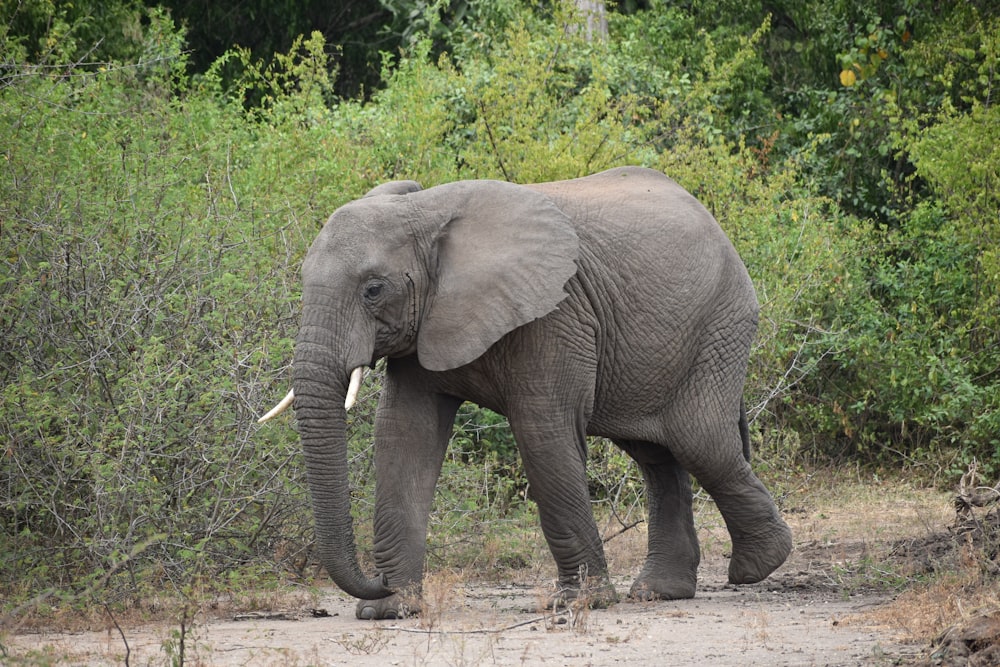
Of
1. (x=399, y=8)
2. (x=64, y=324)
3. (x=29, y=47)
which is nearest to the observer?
(x=64, y=324)

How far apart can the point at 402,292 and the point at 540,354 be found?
Answer: 0.74 m

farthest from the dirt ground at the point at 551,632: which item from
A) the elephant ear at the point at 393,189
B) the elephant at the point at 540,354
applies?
the elephant ear at the point at 393,189

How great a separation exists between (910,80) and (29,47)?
894cm

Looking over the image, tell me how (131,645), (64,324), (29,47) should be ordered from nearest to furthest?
(131,645), (64,324), (29,47)

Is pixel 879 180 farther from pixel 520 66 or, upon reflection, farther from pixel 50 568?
pixel 50 568

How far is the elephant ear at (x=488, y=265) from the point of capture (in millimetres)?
7219

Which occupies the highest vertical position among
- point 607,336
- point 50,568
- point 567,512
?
point 607,336

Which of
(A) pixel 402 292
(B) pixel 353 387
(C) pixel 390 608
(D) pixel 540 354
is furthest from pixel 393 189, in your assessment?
(C) pixel 390 608

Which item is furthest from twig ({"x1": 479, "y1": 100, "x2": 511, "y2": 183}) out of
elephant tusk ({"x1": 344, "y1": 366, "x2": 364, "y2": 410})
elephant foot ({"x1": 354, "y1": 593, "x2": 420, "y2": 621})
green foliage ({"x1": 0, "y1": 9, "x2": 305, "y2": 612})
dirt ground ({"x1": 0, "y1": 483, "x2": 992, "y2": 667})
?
elephant foot ({"x1": 354, "y1": 593, "x2": 420, "y2": 621})

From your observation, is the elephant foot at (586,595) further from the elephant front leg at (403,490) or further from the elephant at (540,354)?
the elephant front leg at (403,490)

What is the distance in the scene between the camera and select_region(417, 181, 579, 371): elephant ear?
7219 mm

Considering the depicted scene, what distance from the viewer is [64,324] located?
8.08 meters

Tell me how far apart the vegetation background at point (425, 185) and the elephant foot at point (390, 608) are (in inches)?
27.6

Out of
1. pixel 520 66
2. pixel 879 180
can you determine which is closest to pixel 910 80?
pixel 879 180
